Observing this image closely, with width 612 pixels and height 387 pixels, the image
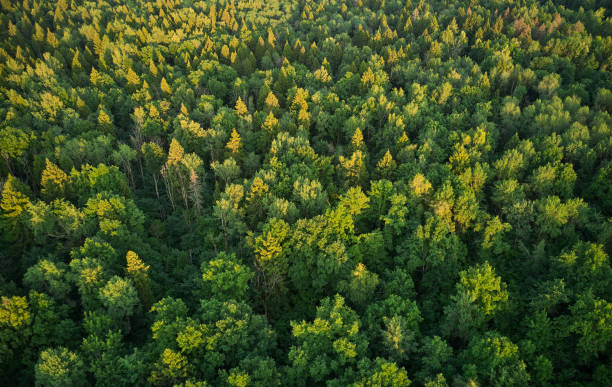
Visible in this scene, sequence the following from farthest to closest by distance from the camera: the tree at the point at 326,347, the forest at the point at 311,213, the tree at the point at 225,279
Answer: the tree at the point at 225,279
the forest at the point at 311,213
the tree at the point at 326,347

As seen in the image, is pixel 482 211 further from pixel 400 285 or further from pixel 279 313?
pixel 279 313

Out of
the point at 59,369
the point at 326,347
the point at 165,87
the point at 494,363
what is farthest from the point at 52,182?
the point at 494,363

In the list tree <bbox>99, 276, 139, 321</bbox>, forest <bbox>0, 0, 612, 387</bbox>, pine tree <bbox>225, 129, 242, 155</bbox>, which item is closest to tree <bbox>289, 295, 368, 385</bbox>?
forest <bbox>0, 0, 612, 387</bbox>

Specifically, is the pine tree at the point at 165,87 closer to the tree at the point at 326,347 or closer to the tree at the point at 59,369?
the tree at the point at 59,369

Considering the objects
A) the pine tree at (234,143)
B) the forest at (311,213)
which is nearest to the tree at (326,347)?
the forest at (311,213)

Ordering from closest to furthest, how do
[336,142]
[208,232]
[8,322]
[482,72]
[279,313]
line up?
[8,322] → [279,313] → [208,232] → [336,142] → [482,72]

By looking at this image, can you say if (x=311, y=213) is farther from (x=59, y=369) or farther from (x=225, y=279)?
(x=59, y=369)

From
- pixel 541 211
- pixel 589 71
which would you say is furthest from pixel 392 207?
pixel 589 71

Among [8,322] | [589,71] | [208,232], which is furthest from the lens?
[589,71]

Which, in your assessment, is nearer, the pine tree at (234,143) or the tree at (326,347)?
the tree at (326,347)
